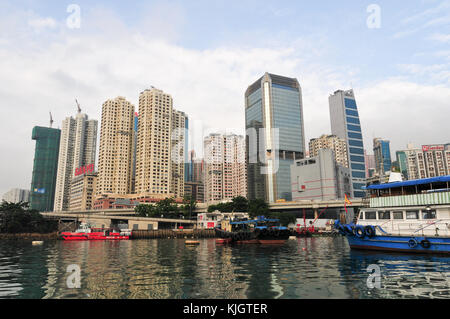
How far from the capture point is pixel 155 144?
177 meters

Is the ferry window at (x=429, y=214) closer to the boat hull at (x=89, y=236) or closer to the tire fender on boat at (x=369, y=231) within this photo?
the tire fender on boat at (x=369, y=231)

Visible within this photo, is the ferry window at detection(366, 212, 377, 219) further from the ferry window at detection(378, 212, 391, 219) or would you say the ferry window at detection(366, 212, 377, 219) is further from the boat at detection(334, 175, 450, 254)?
the ferry window at detection(378, 212, 391, 219)

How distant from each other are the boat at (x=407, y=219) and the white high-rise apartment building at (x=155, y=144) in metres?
144

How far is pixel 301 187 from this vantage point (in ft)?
563

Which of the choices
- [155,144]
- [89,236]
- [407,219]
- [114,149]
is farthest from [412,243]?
[114,149]

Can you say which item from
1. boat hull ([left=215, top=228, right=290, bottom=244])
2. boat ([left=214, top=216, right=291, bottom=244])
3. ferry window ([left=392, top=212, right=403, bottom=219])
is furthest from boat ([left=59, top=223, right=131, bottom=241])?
ferry window ([left=392, top=212, right=403, bottom=219])

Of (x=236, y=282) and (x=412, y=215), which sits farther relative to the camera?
(x=412, y=215)

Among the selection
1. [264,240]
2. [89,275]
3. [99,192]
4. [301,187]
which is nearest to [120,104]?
[99,192]

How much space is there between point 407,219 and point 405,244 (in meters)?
2.91

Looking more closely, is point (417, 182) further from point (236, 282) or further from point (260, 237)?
point (260, 237)

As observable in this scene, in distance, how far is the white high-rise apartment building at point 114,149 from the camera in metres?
189

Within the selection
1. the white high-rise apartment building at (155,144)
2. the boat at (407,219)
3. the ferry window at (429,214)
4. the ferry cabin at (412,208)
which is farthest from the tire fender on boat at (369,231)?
the white high-rise apartment building at (155,144)

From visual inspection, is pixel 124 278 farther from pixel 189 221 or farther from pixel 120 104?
pixel 120 104
